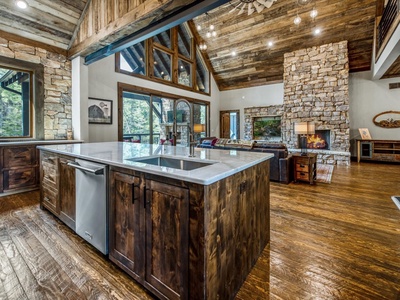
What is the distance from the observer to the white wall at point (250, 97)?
344 inches

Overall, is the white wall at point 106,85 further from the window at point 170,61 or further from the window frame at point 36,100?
the window frame at point 36,100

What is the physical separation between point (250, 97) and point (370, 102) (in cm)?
429

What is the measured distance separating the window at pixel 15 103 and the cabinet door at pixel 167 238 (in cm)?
434

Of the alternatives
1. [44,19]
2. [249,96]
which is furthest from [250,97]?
[44,19]

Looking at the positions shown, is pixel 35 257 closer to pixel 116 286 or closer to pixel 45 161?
pixel 116 286

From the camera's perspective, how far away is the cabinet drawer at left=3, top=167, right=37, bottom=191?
3588 mm

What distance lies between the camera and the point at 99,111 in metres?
5.47

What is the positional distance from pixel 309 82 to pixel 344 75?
99 centimetres

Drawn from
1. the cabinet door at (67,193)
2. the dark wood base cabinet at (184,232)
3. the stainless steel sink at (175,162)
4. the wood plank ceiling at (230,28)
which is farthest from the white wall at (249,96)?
the dark wood base cabinet at (184,232)

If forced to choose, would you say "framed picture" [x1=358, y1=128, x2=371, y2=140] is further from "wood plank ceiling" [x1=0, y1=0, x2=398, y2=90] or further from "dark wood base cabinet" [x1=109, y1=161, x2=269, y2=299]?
"dark wood base cabinet" [x1=109, y1=161, x2=269, y2=299]

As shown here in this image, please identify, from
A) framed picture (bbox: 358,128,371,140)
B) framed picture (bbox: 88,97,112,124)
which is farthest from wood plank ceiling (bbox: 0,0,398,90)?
framed picture (bbox: 358,128,371,140)

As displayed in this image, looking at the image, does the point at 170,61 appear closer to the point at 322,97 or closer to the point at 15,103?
the point at 15,103

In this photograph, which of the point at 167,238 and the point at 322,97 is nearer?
the point at 167,238

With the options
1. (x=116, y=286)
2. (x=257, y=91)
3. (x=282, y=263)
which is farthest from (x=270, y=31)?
(x=116, y=286)
